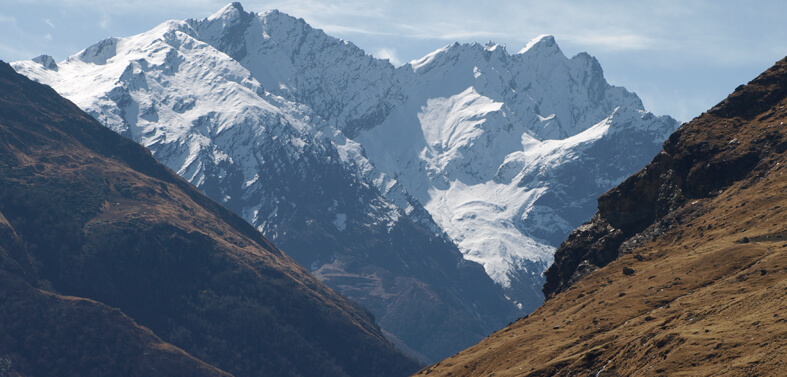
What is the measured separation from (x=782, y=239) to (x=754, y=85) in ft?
197

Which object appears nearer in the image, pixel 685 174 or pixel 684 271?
pixel 684 271

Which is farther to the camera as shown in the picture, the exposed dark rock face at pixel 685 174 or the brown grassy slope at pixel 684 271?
the exposed dark rock face at pixel 685 174

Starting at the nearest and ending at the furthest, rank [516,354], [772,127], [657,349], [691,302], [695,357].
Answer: [695,357]
[657,349]
[691,302]
[516,354]
[772,127]

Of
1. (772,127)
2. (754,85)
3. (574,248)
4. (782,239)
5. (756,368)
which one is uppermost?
(754,85)

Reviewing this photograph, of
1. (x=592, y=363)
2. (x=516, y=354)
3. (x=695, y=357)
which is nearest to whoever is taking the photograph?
(x=695, y=357)

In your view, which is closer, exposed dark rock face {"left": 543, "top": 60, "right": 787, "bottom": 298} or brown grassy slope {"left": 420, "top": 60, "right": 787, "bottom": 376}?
brown grassy slope {"left": 420, "top": 60, "right": 787, "bottom": 376}

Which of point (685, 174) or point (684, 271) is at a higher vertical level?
point (685, 174)

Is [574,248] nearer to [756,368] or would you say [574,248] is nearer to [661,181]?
[661,181]

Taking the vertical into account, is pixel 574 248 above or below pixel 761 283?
above

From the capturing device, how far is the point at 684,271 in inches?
5138

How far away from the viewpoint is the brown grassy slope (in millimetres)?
90000

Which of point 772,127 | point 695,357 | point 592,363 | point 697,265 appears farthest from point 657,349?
point 772,127

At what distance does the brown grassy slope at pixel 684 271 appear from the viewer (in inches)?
3543

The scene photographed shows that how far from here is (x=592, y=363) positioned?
106 meters
